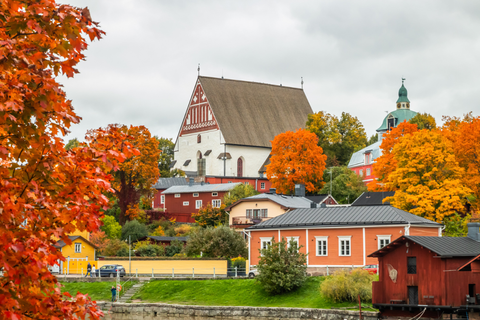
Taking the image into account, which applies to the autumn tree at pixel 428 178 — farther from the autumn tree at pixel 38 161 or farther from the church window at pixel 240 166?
the church window at pixel 240 166

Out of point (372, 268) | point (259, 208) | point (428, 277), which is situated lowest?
point (372, 268)

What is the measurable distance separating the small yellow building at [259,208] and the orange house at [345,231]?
11.6m

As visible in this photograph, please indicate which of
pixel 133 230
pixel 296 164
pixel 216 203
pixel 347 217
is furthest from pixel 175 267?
pixel 296 164

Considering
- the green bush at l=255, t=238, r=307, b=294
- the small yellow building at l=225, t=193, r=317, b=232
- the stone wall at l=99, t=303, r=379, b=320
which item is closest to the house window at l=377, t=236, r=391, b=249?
the green bush at l=255, t=238, r=307, b=294

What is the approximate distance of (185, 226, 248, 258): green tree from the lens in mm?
51688

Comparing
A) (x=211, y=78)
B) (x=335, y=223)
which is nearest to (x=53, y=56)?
(x=335, y=223)

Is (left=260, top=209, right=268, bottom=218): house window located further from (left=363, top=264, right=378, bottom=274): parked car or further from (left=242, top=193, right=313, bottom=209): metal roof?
(left=363, top=264, right=378, bottom=274): parked car

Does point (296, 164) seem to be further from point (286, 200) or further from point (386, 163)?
point (386, 163)

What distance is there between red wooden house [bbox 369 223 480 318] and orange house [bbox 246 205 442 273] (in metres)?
8.43

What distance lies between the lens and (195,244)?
2069 inches

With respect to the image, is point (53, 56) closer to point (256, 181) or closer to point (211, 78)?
point (256, 181)

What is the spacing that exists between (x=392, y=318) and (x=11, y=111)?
26929mm

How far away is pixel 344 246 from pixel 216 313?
10461mm

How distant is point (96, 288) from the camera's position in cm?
4516
